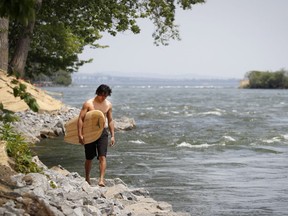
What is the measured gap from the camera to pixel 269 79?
167 m

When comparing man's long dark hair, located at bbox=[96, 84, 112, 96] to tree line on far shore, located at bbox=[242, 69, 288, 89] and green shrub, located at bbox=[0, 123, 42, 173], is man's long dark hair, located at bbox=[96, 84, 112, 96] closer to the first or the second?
green shrub, located at bbox=[0, 123, 42, 173]

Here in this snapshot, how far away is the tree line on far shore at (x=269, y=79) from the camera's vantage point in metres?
166

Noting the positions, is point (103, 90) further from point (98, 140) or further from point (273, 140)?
Result: point (273, 140)

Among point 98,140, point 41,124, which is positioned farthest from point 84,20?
point 98,140

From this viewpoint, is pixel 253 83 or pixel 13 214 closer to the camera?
pixel 13 214

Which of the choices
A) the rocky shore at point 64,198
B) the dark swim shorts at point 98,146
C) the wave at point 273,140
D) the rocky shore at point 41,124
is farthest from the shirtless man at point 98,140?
the wave at point 273,140

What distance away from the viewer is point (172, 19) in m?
25.7

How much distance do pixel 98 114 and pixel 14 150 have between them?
5.59 ft

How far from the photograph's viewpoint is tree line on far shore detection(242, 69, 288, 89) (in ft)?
545

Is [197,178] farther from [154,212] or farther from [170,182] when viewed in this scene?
[154,212]

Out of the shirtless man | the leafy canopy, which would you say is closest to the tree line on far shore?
the leafy canopy

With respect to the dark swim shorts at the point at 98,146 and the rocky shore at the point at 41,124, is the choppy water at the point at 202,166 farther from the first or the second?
the dark swim shorts at the point at 98,146

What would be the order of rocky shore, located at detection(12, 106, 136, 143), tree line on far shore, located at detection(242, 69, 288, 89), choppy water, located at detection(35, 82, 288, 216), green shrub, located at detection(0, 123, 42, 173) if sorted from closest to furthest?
1. green shrub, located at detection(0, 123, 42, 173)
2. choppy water, located at detection(35, 82, 288, 216)
3. rocky shore, located at detection(12, 106, 136, 143)
4. tree line on far shore, located at detection(242, 69, 288, 89)

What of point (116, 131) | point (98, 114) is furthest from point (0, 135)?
point (116, 131)
